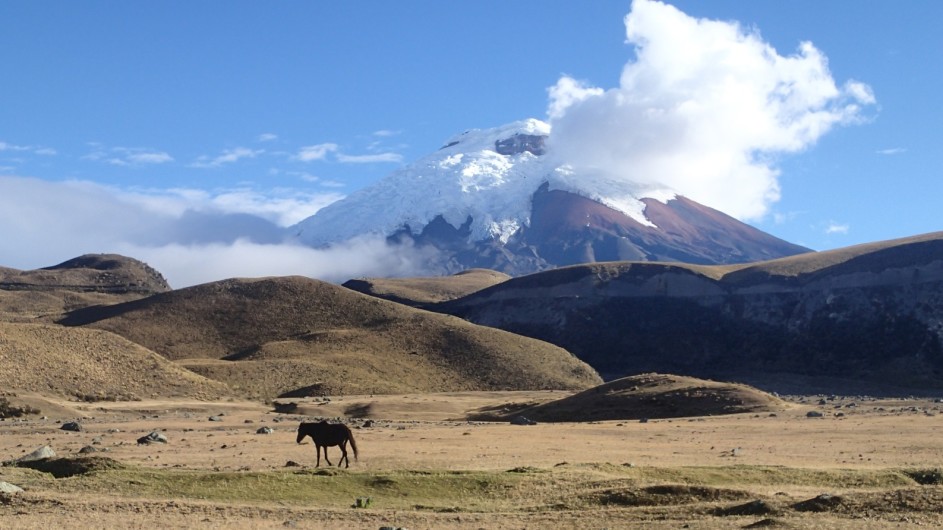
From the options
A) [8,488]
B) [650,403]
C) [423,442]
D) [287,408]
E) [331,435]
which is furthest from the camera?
[287,408]

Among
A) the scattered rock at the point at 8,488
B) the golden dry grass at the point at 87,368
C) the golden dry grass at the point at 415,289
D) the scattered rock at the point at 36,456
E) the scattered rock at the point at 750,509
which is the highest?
the golden dry grass at the point at 415,289

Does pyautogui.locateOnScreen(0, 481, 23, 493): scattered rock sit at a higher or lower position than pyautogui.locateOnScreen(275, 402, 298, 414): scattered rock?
lower

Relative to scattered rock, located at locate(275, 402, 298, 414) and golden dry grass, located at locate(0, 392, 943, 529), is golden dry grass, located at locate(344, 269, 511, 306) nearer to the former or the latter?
scattered rock, located at locate(275, 402, 298, 414)

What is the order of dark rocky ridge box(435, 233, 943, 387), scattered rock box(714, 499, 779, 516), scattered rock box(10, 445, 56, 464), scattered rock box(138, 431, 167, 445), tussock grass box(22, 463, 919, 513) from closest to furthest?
1. scattered rock box(714, 499, 779, 516)
2. tussock grass box(22, 463, 919, 513)
3. scattered rock box(10, 445, 56, 464)
4. scattered rock box(138, 431, 167, 445)
5. dark rocky ridge box(435, 233, 943, 387)

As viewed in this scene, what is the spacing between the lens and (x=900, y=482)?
27.8 metres

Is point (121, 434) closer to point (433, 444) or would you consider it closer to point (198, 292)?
point (433, 444)

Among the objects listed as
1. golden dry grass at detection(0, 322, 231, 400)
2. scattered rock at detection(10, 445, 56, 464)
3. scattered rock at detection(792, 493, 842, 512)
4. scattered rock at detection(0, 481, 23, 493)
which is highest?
golden dry grass at detection(0, 322, 231, 400)

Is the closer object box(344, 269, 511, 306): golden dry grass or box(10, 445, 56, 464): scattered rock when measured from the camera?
box(10, 445, 56, 464): scattered rock

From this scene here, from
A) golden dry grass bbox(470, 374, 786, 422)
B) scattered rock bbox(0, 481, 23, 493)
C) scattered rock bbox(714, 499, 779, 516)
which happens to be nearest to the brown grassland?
scattered rock bbox(714, 499, 779, 516)

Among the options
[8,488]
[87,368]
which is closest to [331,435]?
[8,488]

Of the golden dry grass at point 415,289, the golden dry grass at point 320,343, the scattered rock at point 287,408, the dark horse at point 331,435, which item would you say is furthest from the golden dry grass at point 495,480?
the golden dry grass at point 415,289

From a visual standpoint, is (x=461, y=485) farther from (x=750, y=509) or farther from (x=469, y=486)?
(x=750, y=509)

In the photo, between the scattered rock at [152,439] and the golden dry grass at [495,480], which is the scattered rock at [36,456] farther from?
the scattered rock at [152,439]

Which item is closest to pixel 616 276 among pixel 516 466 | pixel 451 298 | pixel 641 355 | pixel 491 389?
pixel 641 355
